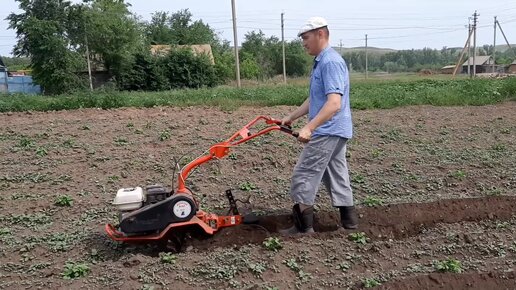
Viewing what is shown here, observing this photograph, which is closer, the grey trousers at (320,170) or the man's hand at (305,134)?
the man's hand at (305,134)

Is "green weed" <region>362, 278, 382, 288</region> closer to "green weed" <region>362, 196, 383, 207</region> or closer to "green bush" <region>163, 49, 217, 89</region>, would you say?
"green weed" <region>362, 196, 383, 207</region>

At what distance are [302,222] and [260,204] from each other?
101 centimetres

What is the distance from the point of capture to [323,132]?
478 cm

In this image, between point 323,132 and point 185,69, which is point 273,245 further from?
point 185,69

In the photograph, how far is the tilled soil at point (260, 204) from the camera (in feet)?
13.7

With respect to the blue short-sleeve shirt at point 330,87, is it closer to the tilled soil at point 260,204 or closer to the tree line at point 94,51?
the tilled soil at point 260,204

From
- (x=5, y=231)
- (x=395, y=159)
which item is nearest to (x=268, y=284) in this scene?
(x=5, y=231)

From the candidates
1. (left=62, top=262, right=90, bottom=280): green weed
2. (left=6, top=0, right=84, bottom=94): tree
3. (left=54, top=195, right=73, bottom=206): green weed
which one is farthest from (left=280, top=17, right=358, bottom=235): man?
(left=6, top=0, right=84, bottom=94): tree

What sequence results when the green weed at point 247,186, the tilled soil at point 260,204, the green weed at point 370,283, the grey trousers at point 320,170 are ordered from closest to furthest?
the green weed at point 370,283 → the tilled soil at point 260,204 → the grey trousers at point 320,170 → the green weed at point 247,186

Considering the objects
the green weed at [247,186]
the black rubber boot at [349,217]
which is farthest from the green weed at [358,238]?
the green weed at [247,186]

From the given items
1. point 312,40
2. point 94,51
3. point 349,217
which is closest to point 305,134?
point 312,40

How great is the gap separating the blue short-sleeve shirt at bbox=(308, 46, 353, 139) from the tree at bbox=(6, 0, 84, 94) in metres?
28.6

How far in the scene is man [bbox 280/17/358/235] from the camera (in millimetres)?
4562

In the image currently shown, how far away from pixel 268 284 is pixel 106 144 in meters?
4.38
